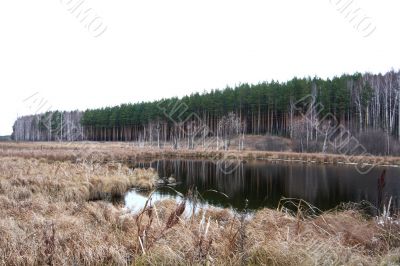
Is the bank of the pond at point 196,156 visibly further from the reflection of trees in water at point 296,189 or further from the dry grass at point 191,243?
the dry grass at point 191,243

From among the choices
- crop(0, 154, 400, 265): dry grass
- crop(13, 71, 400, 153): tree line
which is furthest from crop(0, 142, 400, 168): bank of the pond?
crop(0, 154, 400, 265): dry grass

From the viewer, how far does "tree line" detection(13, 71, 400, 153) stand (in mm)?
47975

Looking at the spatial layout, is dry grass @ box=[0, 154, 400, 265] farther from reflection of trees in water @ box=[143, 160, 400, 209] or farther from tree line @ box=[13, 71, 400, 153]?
tree line @ box=[13, 71, 400, 153]

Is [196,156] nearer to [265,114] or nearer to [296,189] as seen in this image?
[265,114]

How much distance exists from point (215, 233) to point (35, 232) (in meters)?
2.76

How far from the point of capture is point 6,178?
450 inches

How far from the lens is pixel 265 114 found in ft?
207

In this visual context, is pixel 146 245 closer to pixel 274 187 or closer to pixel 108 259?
pixel 108 259

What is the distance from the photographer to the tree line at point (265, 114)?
48.0 m

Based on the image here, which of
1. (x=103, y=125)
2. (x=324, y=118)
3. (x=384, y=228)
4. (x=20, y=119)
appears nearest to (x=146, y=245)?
(x=384, y=228)

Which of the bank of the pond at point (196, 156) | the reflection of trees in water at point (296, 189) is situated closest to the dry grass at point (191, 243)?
the reflection of trees in water at point (296, 189)

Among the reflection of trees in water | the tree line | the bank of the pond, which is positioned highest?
the tree line

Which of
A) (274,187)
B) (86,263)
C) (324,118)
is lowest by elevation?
(274,187)

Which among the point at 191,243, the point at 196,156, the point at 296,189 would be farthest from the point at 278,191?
the point at 196,156
